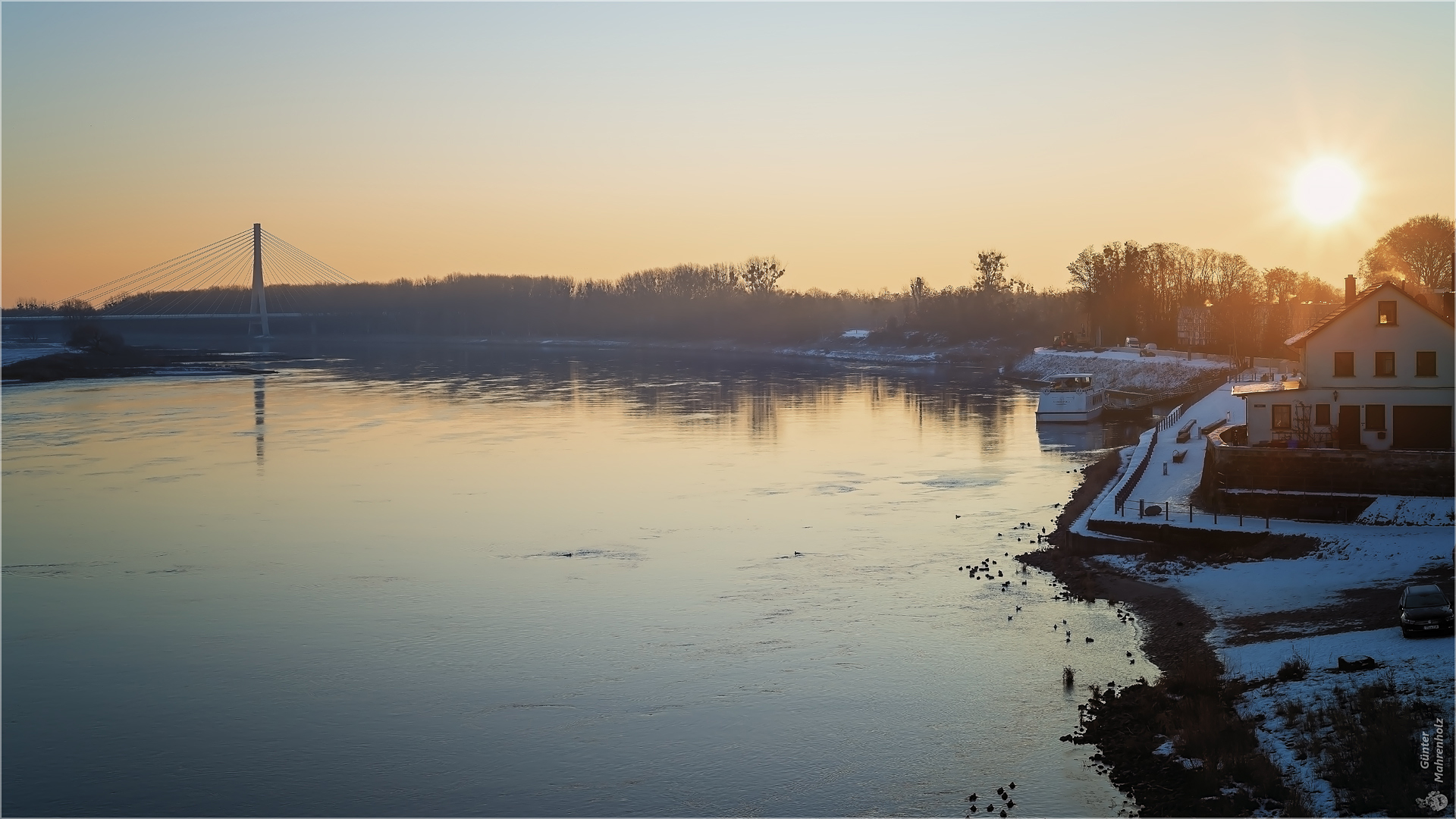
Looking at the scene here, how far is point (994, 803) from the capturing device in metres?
16.7

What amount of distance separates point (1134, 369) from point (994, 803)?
72.3 meters

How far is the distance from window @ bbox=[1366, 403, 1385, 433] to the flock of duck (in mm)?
23960

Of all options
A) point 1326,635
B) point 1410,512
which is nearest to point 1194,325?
point 1410,512

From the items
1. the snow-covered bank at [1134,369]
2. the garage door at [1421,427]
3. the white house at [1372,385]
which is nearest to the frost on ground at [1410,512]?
the garage door at [1421,427]

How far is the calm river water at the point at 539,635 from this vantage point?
707 inches

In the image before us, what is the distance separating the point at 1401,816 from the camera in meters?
14.6

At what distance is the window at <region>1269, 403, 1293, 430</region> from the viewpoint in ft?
121

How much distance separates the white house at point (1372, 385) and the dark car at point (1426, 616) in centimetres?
1505

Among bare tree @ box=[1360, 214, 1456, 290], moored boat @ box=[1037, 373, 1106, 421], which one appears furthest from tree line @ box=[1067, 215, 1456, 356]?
moored boat @ box=[1037, 373, 1106, 421]

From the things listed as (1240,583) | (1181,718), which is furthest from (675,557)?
(1181,718)

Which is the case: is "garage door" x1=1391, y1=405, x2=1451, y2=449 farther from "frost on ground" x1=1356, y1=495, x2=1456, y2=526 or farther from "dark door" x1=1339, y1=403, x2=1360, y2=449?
"frost on ground" x1=1356, y1=495, x2=1456, y2=526

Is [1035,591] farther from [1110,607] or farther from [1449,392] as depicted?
[1449,392]

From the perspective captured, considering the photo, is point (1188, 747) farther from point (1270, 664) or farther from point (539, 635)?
point (539, 635)

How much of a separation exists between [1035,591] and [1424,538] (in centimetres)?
939
